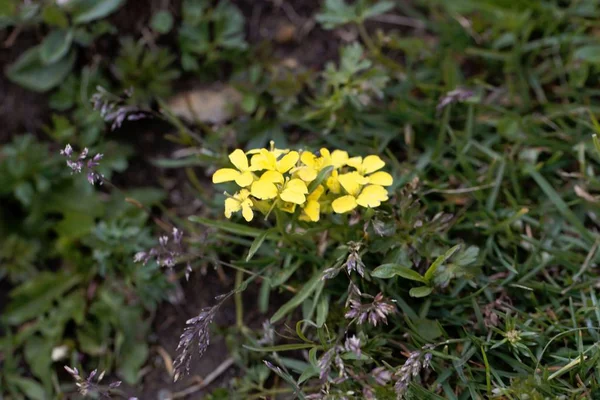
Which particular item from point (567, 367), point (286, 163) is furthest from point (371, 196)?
point (567, 367)

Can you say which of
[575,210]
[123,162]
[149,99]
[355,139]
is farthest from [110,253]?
[575,210]

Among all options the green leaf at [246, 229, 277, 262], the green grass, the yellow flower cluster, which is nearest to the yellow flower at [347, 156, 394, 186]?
the yellow flower cluster

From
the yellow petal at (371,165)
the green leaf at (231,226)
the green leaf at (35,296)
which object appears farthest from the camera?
the green leaf at (35,296)

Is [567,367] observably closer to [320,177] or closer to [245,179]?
[320,177]

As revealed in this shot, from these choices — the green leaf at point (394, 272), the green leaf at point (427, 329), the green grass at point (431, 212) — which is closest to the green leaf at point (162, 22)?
the green grass at point (431, 212)

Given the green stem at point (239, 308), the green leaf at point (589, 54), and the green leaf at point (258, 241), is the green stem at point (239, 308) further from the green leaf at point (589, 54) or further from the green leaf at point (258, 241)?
the green leaf at point (589, 54)

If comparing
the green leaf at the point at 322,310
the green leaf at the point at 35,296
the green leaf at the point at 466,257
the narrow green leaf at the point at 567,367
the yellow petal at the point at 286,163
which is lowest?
the green leaf at the point at 35,296

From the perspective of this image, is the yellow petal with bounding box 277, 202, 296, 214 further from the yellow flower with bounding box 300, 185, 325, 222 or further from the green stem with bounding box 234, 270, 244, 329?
the green stem with bounding box 234, 270, 244, 329
